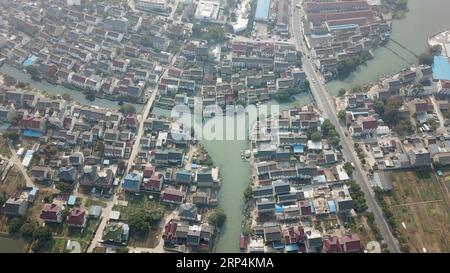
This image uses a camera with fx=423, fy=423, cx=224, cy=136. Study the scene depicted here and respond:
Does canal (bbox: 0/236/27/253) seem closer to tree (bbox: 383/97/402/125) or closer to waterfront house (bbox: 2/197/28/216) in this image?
waterfront house (bbox: 2/197/28/216)

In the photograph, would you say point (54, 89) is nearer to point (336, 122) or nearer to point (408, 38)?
point (336, 122)

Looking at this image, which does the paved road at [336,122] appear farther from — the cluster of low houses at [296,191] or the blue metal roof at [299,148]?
the blue metal roof at [299,148]

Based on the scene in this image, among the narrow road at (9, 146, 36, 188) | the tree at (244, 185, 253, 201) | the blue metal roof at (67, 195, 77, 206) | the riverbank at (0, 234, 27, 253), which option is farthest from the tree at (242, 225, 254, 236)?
the narrow road at (9, 146, 36, 188)

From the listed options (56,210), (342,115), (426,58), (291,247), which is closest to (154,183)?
(56,210)

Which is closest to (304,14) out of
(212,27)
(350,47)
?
(350,47)

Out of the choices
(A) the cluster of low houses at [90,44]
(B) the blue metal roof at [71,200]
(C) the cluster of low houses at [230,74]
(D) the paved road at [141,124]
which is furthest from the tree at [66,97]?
(B) the blue metal roof at [71,200]

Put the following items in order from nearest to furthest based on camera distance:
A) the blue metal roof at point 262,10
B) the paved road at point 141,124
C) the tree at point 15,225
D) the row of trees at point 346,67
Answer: the tree at point 15,225 < the paved road at point 141,124 < the row of trees at point 346,67 < the blue metal roof at point 262,10
